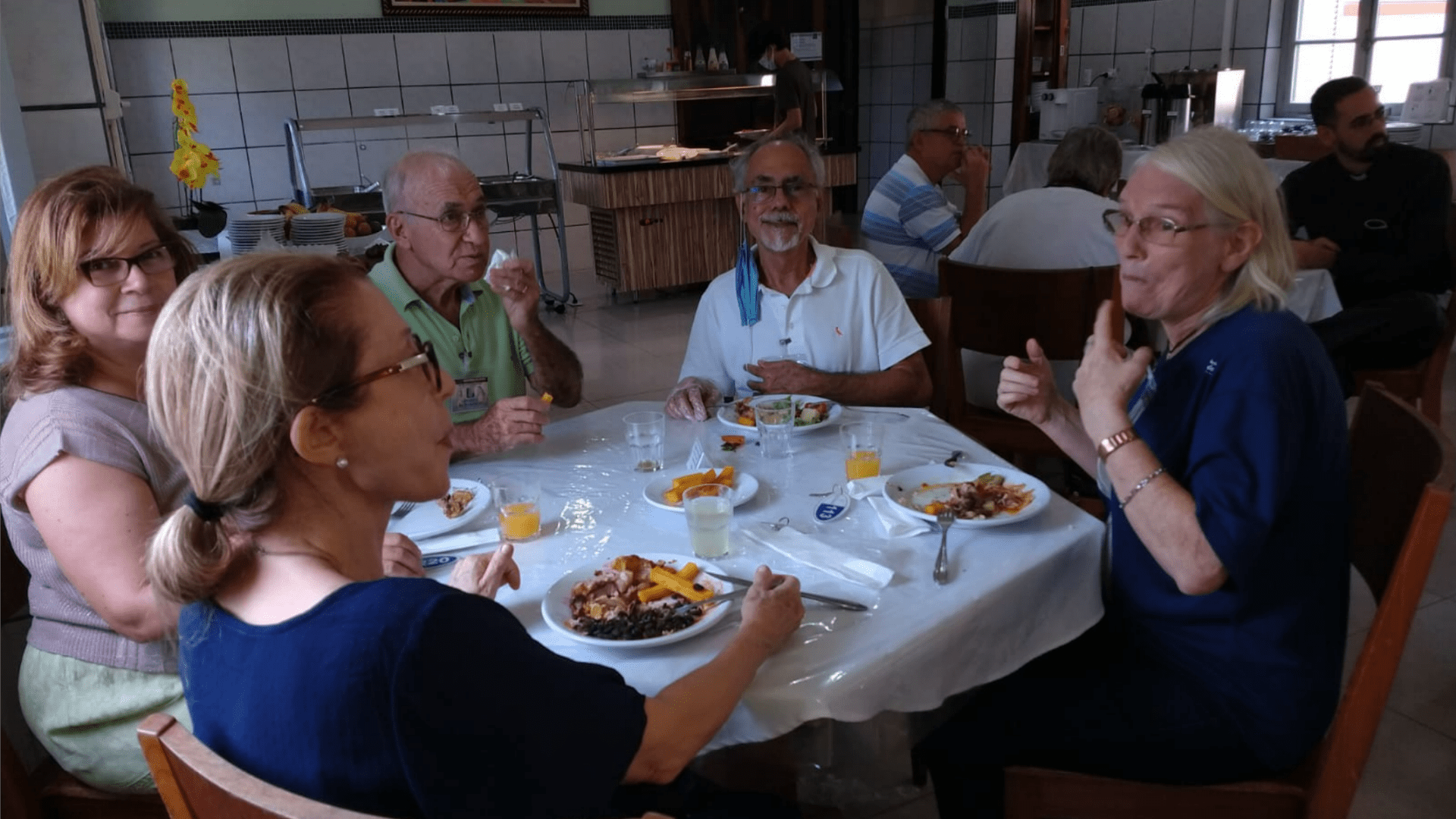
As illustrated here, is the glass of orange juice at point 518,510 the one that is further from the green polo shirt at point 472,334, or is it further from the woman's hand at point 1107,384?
Answer: the woman's hand at point 1107,384

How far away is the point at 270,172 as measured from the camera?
5898 mm

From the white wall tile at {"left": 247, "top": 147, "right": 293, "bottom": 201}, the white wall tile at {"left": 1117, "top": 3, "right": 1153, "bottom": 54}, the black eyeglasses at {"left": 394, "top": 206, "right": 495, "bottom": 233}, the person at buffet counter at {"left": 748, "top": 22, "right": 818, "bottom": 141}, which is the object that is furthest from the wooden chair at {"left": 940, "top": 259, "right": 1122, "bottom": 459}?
the white wall tile at {"left": 1117, "top": 3, "right": 1153, "bottom": 54}

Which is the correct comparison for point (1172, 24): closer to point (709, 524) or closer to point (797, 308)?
point (797, 308)

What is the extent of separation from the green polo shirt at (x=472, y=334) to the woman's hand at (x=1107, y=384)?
49.8 inches

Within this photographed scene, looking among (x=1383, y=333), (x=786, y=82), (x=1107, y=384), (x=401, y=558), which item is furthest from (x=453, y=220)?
(x=786, y=82)

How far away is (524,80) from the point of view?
21.0ft

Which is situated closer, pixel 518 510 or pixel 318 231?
pixel 518 510

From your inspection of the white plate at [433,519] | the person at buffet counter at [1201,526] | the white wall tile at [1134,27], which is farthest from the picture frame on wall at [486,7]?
the person at buffet counter at [1201,526]

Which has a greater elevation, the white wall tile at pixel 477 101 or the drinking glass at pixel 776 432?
the white wall tile at pixel 477 101

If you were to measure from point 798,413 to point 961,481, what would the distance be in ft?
1.38

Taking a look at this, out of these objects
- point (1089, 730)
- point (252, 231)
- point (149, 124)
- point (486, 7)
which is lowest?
point (1089, 730)

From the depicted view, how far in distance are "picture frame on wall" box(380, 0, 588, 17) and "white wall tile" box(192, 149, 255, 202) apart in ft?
3.95

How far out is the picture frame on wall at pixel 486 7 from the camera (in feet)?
19.6

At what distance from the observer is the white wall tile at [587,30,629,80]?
6.55 metres
